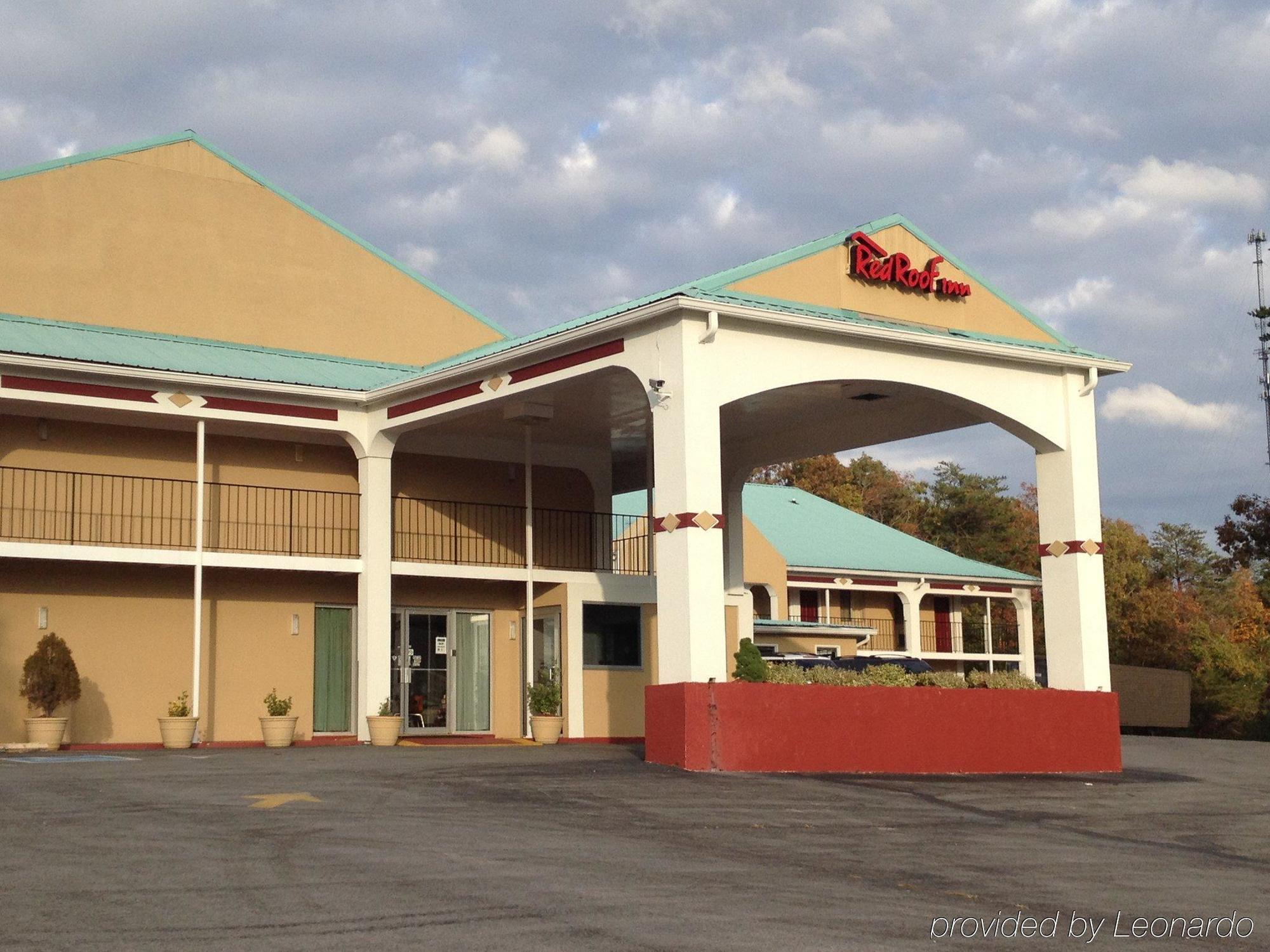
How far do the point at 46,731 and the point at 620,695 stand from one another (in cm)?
883

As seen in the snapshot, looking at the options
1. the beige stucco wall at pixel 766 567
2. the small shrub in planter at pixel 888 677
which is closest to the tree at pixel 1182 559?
the beige stucco wall at pixel 766 567

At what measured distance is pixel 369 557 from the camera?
22328mm

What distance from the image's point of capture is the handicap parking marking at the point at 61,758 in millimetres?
16656

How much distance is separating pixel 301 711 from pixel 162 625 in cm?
250

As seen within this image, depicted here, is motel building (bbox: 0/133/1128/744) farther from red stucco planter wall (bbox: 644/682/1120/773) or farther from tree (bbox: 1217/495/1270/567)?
tree (bbox: 1217/495/1270/567)

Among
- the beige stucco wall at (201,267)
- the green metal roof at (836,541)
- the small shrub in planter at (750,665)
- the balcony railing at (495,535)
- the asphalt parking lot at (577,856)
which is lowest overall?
the asphalt parking lot at (577,856)

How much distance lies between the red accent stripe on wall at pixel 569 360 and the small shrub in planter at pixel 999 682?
620 cm

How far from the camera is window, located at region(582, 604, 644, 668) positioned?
24234 millimetres

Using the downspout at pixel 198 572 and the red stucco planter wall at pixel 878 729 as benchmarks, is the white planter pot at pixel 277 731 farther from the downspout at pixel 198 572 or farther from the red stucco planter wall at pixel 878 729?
the red stucco planter wall at pixel 878 729

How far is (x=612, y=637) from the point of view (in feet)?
80.4

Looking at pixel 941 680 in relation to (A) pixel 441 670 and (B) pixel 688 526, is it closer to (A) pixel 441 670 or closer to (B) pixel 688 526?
(B) pixel 688 526

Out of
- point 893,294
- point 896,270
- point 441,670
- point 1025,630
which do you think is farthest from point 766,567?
point 896,270

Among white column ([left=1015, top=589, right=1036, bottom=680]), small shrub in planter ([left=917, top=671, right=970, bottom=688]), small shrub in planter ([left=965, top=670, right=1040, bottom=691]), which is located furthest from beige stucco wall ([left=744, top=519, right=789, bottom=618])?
small shrub in planter ([left=917, top=671, right=970, bottom=688])

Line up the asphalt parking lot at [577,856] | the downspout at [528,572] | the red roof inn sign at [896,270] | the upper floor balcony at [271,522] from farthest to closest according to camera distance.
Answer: the downspout at [528,572], the upper floor balcony at [271,522], the red roof inn sign at [896,270], the asphalt parking lot at [577,856]
